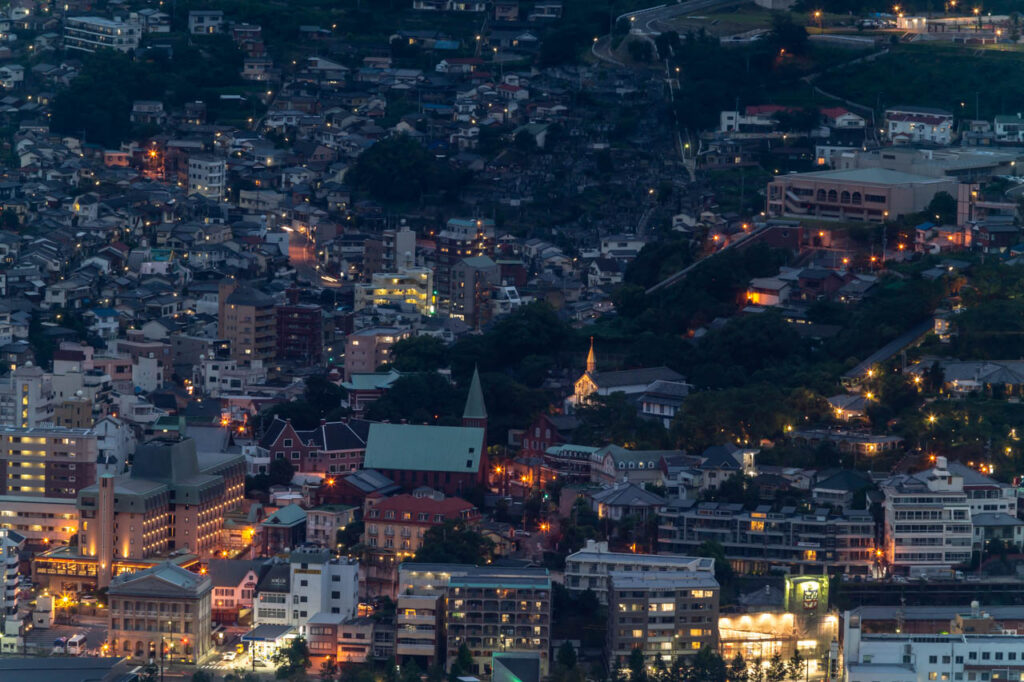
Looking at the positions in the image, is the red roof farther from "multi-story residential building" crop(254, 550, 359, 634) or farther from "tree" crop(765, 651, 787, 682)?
"tree" crop(765, 651, 787, 682)

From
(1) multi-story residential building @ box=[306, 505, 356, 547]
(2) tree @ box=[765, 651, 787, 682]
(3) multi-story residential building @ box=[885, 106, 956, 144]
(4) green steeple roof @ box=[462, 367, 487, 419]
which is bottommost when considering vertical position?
(2) tree @ box=[765, 651, 787, 682]

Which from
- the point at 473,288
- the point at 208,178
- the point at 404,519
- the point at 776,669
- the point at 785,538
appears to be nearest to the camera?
the point at 776,669

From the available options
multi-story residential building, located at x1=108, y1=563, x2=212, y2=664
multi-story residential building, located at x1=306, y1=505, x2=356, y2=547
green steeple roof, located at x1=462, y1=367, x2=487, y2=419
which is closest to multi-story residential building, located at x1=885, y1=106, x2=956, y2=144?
green steeple roof, located at x1=462, y1=367, x2=487, y2=419

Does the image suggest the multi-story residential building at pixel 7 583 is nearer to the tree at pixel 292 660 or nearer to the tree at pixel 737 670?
the tree at pixel 292 660

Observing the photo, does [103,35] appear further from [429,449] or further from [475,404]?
[429,449]

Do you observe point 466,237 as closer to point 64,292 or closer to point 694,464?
point 64,292

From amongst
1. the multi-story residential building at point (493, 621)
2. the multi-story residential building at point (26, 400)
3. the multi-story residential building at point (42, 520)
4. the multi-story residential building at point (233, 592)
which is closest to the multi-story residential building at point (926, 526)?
the multi-story residential building at point (493, 621)

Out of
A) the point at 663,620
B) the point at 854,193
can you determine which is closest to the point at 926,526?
the point at 663,620
